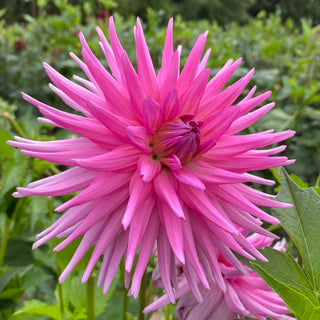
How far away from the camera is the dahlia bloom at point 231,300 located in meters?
0.62

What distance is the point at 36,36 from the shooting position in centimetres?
377

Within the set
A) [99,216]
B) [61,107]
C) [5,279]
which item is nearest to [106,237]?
[99,216]

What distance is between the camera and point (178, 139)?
1.81 ft

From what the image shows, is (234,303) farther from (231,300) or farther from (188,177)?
(188,177)

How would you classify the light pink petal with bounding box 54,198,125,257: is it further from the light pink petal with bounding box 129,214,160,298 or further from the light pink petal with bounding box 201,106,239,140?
the light pink petal with bounding box 201,106,239,140

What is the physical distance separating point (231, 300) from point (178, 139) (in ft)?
0.81

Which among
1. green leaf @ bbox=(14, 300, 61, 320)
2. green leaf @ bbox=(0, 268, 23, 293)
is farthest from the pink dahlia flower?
green leaf @ bbox=(0, 268, 23, 293)

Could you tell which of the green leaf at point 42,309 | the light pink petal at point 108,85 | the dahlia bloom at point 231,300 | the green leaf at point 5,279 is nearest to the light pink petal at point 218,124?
the light pink petal at point 108,85

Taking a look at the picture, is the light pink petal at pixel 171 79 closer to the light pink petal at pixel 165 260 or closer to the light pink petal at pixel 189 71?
the light pink petal at pixel 189 71

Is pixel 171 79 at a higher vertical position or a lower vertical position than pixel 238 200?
higher

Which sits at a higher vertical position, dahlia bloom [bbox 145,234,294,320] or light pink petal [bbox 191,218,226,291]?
light pink petal [bbox 191,218,226,291]

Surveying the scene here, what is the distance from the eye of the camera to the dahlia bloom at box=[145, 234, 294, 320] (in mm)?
615

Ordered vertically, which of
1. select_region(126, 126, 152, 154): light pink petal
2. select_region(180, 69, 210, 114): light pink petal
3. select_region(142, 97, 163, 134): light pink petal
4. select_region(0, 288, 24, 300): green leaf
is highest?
select_region(180, 69, 210, 114): light pink petal

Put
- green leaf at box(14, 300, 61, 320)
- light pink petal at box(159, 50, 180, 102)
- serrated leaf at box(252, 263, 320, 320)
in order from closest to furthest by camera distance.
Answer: serrated leaf at box(252, 263, 320, 320), light pink petal at box(159, 50, 180, 102), green leaf at box(14, 300, 61, 320)
